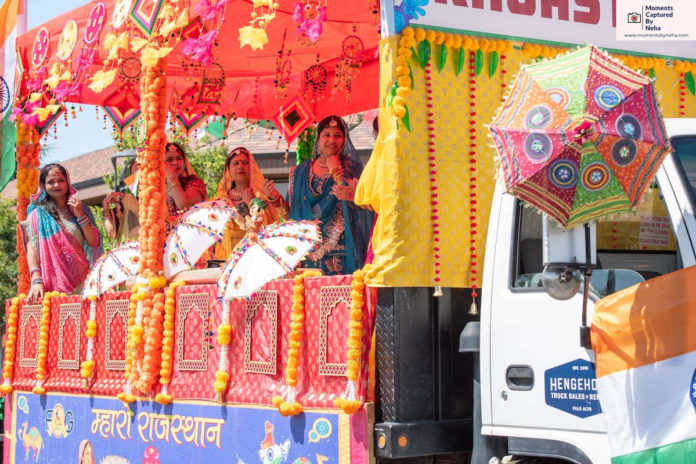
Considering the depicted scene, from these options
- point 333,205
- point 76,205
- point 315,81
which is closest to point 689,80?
point 333,205

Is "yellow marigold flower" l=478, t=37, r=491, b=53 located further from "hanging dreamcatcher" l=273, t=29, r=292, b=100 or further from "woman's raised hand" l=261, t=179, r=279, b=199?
"hanging dreamcatcher" l=273, t=29, r=292, b=100

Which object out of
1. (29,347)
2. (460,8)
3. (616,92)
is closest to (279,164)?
(29,347)

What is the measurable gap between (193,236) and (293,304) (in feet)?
5.57

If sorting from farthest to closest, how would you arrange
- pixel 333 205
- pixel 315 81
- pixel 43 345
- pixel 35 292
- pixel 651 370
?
1. pixel 315 81
2. pixel 35 292
3. pixel 43 345
4. pixel 333 205
5. pixel 651 370

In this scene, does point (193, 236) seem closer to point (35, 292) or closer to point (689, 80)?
point (35, 292)

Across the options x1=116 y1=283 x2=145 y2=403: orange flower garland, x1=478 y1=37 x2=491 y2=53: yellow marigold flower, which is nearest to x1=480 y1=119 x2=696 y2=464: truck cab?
x1=478 y1=37 x2=491 y2=53: yellow marigold flower

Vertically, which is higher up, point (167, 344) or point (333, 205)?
point (333, 205)

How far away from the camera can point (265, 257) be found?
562 cm

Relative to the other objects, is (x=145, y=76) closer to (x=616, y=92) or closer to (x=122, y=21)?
(x=122, y=21)

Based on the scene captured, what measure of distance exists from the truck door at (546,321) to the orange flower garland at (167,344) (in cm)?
257

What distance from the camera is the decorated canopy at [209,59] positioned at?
6832mm

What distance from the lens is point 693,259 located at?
365 centimetres

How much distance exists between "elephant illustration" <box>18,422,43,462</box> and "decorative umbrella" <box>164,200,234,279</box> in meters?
2.07

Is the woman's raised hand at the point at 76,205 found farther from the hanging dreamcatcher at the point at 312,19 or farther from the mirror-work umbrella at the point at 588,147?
the mirror-work umbrella at the point at 588,147
